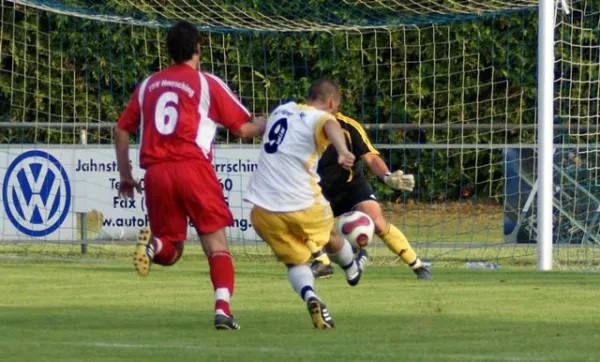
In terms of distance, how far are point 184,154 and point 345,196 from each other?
4.56m

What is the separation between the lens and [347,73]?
21.5m

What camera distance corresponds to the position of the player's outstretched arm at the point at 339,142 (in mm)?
9242

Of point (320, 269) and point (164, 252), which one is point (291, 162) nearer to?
point (164, 252)

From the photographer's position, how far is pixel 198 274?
14570 mm

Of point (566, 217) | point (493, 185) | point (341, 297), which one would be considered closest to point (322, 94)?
point (341, 297)

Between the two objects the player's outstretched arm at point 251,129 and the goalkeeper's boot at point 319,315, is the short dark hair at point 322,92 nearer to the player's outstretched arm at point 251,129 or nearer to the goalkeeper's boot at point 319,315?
the player's outstretched arm at point 251,129

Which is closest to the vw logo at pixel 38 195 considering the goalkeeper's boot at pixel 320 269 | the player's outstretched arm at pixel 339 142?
the goalkeeper's boot at pixel 320 269

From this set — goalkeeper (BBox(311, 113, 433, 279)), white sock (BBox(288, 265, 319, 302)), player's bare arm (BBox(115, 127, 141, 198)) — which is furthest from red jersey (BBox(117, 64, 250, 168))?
goalkeeper (BBox(311, 113, 433, 279))

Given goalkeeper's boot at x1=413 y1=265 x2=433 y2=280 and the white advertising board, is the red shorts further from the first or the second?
the white advertising board

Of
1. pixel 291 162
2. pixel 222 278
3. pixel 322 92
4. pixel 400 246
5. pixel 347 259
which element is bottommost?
pixel 400 246

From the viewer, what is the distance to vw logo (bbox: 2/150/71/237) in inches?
683

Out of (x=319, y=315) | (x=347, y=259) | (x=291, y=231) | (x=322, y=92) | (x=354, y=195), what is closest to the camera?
(x=319, y=315)

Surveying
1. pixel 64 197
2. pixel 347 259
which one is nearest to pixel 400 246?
pixel 347 259

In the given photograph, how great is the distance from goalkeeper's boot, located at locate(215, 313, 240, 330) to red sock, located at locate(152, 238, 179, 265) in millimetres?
505
